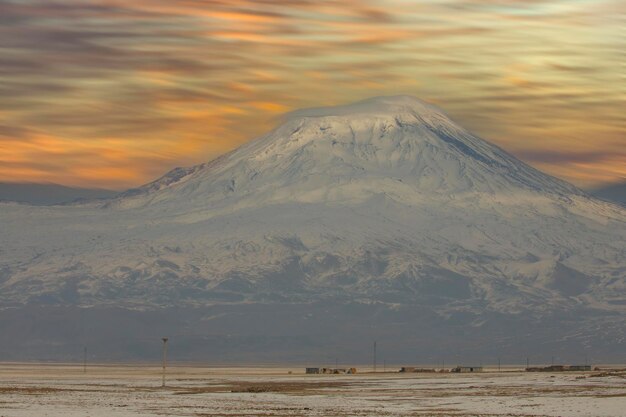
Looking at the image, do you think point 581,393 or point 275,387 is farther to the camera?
point 275,387

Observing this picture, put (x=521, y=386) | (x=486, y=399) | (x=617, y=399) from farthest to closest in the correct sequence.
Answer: (x=521, y=386) → (x=486, y=399) → (x=617, y=399)

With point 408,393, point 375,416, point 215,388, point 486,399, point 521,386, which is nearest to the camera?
point 375,416

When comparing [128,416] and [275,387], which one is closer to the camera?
[128,416]

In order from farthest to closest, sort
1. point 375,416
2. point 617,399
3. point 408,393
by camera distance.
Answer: point 408,393
point 617,399
point 375,416

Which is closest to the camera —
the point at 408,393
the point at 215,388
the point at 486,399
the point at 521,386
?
the point at 486,399

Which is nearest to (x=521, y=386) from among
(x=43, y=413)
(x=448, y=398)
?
(x=448, y=398)

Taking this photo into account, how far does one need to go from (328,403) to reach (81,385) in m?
51.4

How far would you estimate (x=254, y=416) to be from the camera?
86250 mm

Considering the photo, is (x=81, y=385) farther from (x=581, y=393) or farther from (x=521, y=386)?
(x=581, y=393)

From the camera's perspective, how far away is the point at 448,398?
108 m

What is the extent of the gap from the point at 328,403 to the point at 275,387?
37.2 metres

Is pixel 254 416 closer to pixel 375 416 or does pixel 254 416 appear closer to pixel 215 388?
pixel 375 416

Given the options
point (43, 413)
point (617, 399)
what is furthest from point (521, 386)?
point (43, 413)

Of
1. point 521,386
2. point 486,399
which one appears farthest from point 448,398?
point 521,386
